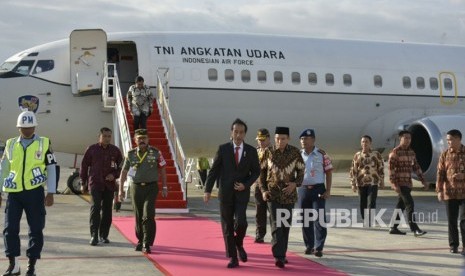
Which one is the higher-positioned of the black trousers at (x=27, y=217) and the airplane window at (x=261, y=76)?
the airplane window at (x=261, y=76)

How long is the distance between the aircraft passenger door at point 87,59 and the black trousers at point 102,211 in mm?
6606

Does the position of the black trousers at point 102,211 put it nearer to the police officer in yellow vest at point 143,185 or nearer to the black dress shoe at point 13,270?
the police officer in yellow vest at point 143,185

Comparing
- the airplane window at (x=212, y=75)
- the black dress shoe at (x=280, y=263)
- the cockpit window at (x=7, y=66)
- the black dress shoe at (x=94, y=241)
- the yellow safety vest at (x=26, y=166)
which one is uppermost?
the cockpit window at (x=7, y=66)

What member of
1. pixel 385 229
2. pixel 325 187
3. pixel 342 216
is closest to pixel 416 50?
pixel 342 216

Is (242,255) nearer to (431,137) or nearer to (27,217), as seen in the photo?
(27,217)

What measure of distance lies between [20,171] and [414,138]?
1320 cm

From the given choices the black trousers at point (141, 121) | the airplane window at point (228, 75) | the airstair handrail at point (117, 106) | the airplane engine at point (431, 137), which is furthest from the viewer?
the airplane window at point (228, 75)

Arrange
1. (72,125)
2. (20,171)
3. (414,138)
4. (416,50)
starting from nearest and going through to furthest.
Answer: (20,171), (72,125), (414,138), (416,50)

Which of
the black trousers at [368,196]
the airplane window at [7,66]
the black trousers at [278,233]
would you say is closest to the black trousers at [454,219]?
the black trousers at [278,233]

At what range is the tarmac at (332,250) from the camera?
8484mm

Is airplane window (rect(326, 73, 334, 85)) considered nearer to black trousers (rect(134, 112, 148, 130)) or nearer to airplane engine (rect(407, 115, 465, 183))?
airplane engine (rect(407, 115, 465, 183))

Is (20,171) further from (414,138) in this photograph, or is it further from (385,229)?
(414,138)

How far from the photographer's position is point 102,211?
10531mm

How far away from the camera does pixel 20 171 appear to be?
787 cm
